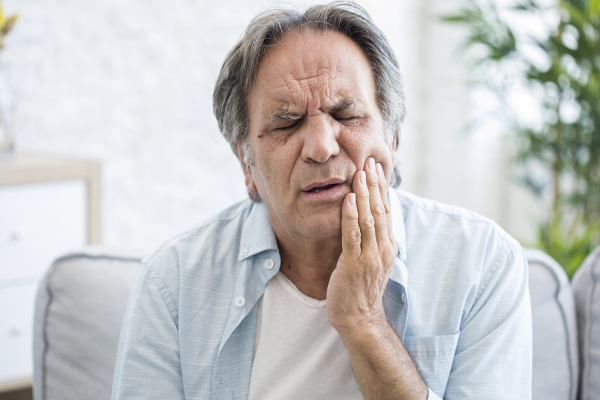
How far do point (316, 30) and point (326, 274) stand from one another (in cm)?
51

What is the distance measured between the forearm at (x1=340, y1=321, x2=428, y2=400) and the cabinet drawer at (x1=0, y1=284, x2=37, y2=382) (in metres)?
1.26

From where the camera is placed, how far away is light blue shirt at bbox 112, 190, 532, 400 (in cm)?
115

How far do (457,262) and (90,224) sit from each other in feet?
4.32

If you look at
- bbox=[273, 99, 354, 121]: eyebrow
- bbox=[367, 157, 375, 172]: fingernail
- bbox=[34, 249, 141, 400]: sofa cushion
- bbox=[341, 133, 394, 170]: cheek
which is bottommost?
bbox=[34, 249, 141, 400]: sofa cushion

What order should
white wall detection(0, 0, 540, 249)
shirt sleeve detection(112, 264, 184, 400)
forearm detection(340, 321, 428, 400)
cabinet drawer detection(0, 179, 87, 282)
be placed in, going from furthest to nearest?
white wall detection(0, 0, 540, 249) → cabinet drawer detection(0, 179, 87, 282) → shirt sleeve detection(112, 264, 184, 400) → forearm detection(340, 321, 428, 400)

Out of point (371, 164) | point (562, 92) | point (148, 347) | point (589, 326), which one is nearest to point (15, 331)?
point (148, 347)

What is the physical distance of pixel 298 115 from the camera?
3.91 ft

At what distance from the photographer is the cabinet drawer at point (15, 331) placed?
192 centimetres

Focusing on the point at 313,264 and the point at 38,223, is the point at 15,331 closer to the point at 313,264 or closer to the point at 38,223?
the point at 38,223

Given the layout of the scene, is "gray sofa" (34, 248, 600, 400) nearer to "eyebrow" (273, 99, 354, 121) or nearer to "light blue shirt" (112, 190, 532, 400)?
"light blue shirt" (112, 190, 532, 400)

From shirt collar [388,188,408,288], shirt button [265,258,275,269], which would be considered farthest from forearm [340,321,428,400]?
shirt button [265,258,275,269]

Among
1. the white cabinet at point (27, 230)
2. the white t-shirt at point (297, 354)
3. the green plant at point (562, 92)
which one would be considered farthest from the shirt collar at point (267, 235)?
the green plant at point (562, 92)

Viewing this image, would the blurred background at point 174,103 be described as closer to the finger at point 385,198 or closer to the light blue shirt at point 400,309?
the light blue shirt at point 400,309

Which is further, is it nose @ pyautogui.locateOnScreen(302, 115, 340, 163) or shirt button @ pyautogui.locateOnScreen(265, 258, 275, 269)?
shirt button @ pyautogui.locateOnScreen(265, 258, 275, 269)
